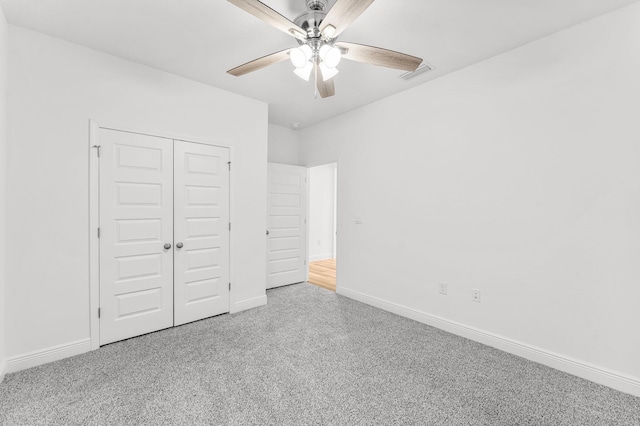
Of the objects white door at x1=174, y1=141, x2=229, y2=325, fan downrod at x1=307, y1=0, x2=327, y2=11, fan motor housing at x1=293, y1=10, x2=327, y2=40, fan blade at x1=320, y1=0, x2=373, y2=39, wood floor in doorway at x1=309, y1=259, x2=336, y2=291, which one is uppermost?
fan downrod at x1=307, y1=0, x2=327, y2=11

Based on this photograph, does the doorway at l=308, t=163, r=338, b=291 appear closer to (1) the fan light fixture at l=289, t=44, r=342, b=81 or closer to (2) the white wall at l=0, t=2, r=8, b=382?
(1) the fan light fixture at l=289, t=44, r=342, b=81

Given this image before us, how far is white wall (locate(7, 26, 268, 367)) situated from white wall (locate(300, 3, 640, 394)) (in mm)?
2825

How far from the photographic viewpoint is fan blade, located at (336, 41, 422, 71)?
1845 mm

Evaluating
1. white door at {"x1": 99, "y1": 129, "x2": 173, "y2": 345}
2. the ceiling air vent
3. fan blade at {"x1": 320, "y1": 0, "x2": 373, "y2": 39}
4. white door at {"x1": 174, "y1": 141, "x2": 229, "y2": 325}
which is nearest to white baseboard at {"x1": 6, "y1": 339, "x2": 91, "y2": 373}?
white door at {"x1": 99, "y1": 129, "x2": 173, "y2": 345}

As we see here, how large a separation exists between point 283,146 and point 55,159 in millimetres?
3037

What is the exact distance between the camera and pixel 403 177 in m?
3.41

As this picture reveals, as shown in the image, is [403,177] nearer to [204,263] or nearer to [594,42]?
[594,42]

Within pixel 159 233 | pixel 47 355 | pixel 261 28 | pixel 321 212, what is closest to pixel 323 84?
pixel 261 28

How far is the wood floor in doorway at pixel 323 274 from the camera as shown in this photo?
4762 millimetres

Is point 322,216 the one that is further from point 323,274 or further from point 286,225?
point 286,225

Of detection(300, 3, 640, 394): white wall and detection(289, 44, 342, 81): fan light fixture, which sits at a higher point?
detection(289, 44, 342, 81): fan light fixture

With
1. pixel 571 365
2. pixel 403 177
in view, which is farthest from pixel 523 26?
pixel 571 365

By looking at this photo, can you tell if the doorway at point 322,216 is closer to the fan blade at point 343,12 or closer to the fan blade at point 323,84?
the fan blade at point 323,84

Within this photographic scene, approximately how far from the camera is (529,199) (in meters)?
2.42
